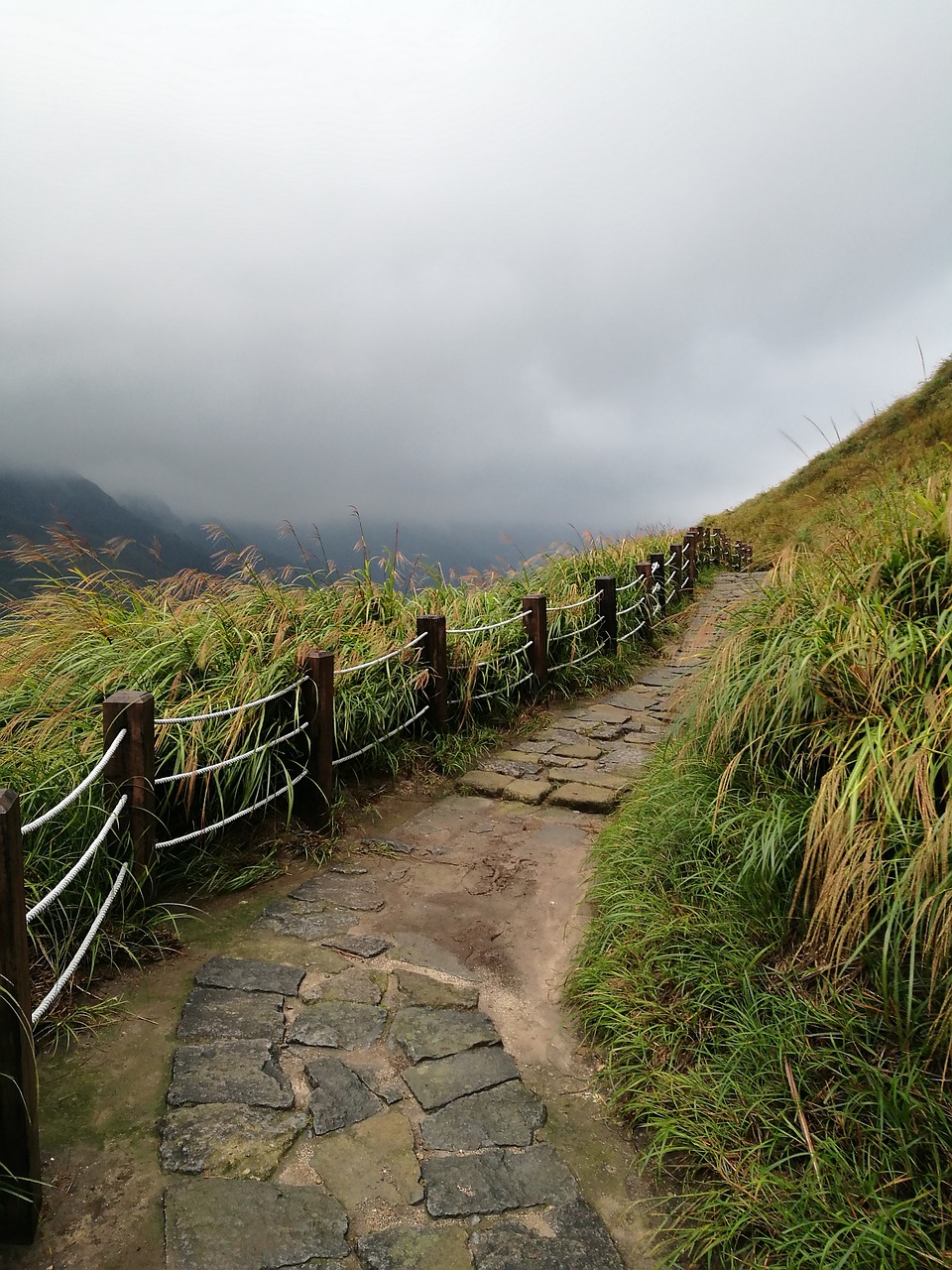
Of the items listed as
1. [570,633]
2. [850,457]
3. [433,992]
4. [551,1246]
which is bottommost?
[551,1246]

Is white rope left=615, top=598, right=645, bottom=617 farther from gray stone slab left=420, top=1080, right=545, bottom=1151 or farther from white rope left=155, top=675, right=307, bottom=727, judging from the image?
gray stone slab left=420, top=1080, right=545, bottom=1151

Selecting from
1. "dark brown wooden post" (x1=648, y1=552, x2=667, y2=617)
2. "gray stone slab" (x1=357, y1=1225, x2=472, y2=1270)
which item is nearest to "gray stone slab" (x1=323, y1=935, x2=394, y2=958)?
"gray stone slab" (x1=357, y1=1225, x2=472, y2=1270)

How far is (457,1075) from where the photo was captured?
2465 millimetres

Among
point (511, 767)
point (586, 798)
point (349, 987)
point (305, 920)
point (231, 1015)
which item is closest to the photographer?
point (231, 1015)

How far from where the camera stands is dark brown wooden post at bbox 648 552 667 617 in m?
9.51

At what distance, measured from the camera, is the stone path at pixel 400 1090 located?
1891mm

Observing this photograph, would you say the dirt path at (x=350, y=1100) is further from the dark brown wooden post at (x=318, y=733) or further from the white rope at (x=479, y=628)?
the white rope at (x=479, y=628)

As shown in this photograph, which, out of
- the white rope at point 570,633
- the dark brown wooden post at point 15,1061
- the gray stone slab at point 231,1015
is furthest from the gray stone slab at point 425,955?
the white rope at point 570,633

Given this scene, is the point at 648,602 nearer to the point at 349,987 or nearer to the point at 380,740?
the point at 380,740

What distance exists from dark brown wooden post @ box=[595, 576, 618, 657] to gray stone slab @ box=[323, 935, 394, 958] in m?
4.93

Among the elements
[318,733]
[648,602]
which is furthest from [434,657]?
[648,602]

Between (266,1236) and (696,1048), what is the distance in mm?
1257

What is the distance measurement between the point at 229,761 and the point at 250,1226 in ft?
6.17

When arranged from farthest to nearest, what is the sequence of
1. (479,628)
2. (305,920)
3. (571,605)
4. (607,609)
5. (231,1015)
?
(607,609) < (571,605) < (479,628) < (305,920) < (231,1015)
